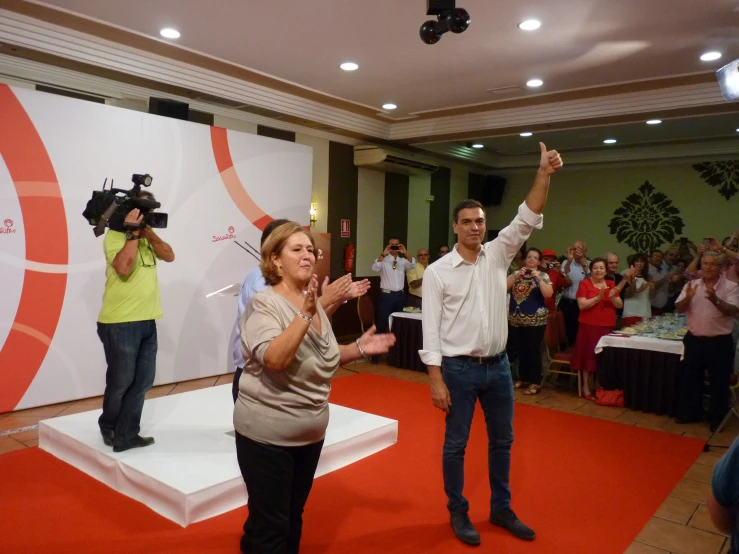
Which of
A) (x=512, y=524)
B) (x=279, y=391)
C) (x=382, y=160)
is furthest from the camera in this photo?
(x=382, y=160)

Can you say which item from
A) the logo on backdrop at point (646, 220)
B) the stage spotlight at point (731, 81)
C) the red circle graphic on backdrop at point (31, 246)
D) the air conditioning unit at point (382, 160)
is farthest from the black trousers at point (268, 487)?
the logo on backdrop at point (646, 220)

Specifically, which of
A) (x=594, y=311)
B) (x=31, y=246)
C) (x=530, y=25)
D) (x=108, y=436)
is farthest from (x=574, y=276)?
(x=31, y=246)

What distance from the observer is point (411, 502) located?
3.10 m

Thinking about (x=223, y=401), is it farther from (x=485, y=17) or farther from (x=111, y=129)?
(x=485, y=17)

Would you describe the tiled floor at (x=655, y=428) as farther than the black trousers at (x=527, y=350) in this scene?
No

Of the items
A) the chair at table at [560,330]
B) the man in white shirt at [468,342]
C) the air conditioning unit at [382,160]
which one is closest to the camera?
the man in white shirt at [468,342]

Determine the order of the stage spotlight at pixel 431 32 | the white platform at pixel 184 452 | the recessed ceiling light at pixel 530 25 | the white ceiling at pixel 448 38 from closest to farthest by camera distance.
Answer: the white platform at pixel 184 452 → the stage spotlight at pixel 431 32 → the white ceiling at pixel 448 38 → the recessed ceiling light at pixel 530 25

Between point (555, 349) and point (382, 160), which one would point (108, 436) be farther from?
point (382, 160)

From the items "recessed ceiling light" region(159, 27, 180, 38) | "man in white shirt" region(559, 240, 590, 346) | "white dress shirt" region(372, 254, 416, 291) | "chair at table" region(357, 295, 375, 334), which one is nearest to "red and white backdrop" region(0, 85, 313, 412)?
"recessed ceiling light" region(159, 27, 180, 38)

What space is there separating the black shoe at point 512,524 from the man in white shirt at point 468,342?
1cm

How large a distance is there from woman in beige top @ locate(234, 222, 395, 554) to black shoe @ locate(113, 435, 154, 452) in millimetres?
1821

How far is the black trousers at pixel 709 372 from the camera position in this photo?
14.8 feet

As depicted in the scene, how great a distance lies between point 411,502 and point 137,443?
1668 mm

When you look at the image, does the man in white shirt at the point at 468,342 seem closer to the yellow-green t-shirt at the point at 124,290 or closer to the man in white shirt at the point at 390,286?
the yellow-green t-shirt at the point at 124,290
